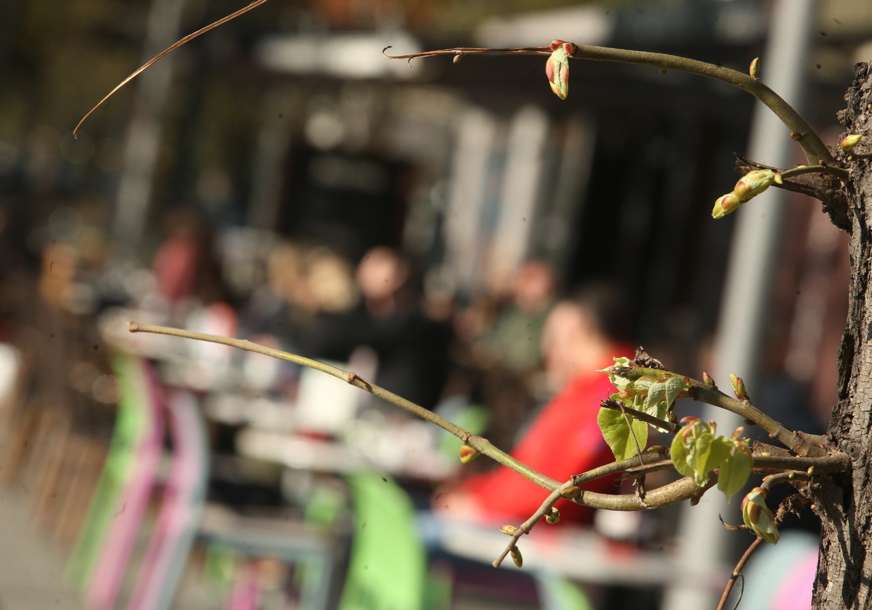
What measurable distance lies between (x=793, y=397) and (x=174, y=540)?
2.51m

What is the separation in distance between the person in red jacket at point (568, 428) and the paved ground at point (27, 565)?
6.96 ft

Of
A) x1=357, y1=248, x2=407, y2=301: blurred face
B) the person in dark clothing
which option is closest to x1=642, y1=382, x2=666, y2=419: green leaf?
the person in dark clothing

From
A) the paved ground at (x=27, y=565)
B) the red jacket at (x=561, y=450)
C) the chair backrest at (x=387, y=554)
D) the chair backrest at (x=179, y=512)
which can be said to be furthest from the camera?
the paved ground at (x=27, y=565)

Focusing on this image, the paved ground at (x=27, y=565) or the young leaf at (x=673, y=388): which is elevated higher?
the young leaf at (x=673, y=388)

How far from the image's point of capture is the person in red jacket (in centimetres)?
417

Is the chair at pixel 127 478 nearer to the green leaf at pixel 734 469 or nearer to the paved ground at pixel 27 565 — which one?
the paved ground at pixel 27 565

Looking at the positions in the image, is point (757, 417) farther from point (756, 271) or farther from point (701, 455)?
point (756, 271)

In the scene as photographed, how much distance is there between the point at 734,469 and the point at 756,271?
3.07m

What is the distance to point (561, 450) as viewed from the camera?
4270mm

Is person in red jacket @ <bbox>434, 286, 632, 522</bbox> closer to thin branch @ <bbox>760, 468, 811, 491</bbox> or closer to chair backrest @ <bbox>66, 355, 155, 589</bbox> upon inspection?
chair backrest @ <bbox>66, 355, 155, 589</bbox>

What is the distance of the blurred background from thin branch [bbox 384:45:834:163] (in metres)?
Result: 0.40

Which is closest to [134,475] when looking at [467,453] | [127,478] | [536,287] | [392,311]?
[127,478]

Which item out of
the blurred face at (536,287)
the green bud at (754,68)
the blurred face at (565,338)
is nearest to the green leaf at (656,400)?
the green bud at (754,68)

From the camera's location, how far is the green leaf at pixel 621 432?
0.99 meters
